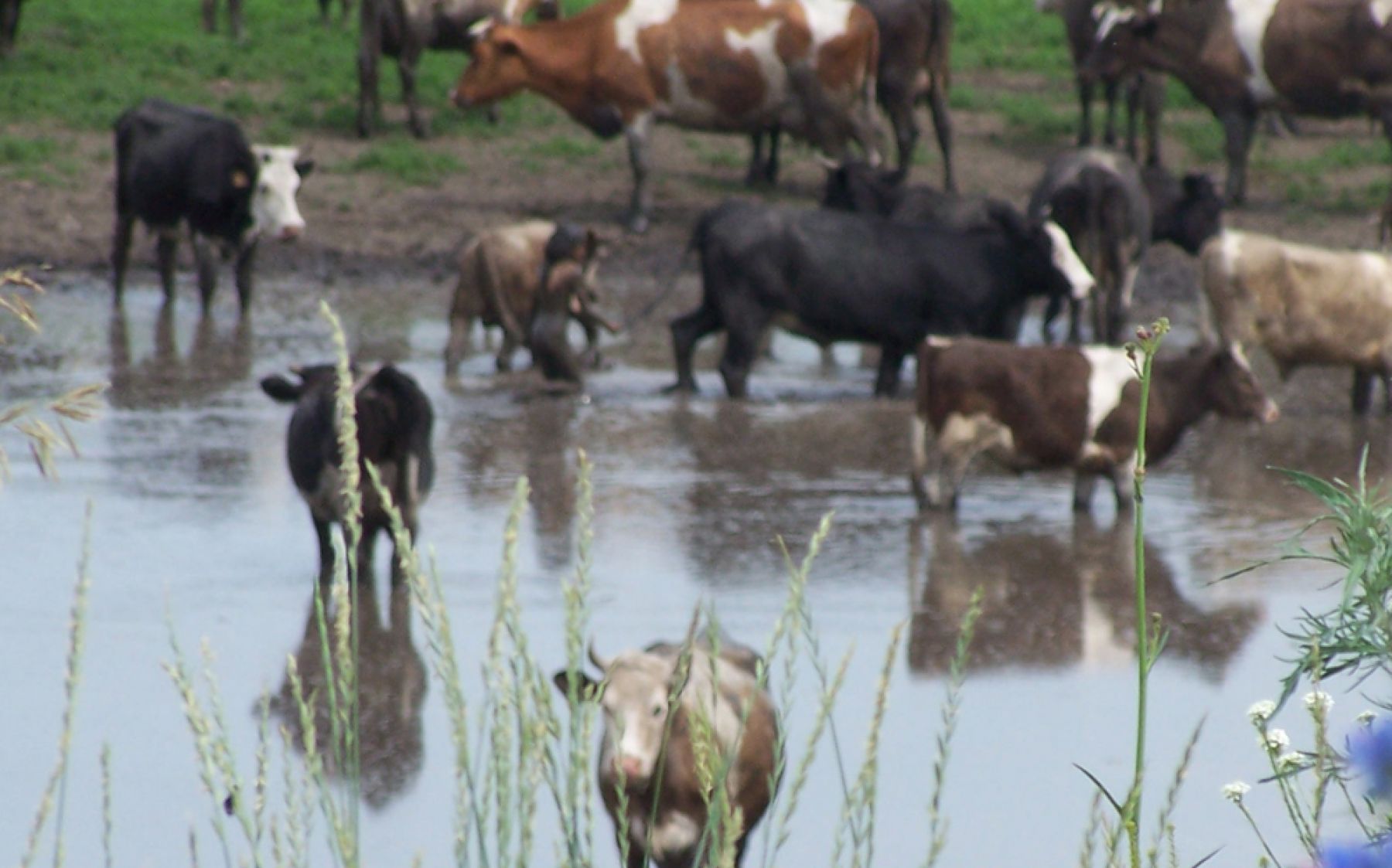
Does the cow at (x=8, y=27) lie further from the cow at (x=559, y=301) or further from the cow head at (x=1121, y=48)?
the cow at (x=559, y=301)

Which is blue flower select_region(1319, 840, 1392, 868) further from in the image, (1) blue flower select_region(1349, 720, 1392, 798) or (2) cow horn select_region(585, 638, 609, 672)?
(2) cow horn select_region(585, 638, 609, 672)

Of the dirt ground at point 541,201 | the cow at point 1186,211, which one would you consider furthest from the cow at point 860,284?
the dirt ground at point 541,201

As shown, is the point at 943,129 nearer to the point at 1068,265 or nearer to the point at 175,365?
the point at 1068,265

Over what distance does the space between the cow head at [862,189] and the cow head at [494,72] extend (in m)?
3.55

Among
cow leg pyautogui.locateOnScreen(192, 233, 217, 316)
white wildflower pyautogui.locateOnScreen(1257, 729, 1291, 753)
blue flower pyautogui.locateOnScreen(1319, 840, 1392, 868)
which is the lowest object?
cow leg pyautogui.locateOnScreen(192, 233, 217, 316)

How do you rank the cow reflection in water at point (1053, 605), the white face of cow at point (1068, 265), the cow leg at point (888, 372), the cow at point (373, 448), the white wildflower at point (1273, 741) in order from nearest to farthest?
the white wildflower at point (1273, 741) → the cow reflection in water at point (1053, 605) → the cow at point (373, 448) → the white face of cow at point (1068, 265) → the cow leg at point (888, 372)

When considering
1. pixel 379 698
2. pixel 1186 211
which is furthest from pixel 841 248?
pixel 379 698

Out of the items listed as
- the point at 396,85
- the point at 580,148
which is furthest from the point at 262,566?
the point at 396,85

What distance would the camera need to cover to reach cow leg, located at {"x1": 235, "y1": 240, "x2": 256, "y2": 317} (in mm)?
14055

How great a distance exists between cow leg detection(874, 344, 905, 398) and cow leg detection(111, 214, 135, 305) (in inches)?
200

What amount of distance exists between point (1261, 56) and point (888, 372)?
24.5 feet

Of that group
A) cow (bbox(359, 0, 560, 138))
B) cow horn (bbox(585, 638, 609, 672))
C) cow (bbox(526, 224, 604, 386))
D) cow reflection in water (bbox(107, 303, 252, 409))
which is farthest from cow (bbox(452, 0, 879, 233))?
cow horn (bbox(585, 638, 609, 672))

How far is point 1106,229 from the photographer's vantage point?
13.5m

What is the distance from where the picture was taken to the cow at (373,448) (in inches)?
289
